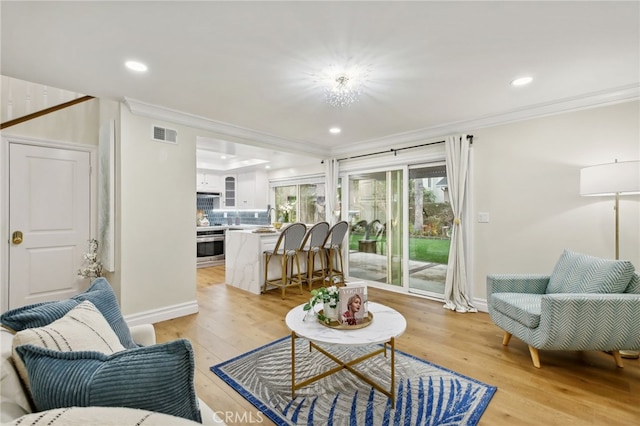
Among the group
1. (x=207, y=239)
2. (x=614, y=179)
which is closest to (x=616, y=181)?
(x=614, y=179)

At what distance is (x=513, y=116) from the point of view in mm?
3463

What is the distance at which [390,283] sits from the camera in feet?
16.0

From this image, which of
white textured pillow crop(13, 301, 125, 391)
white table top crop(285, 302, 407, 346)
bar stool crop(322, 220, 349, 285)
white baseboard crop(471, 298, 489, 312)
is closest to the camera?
white textured pillow crop(13, 301, 125, 391)

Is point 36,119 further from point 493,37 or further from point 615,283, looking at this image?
point 615,283

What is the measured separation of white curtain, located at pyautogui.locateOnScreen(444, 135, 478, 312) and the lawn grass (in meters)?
0.33

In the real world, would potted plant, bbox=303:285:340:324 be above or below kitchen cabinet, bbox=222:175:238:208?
below

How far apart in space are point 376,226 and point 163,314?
11.1ft

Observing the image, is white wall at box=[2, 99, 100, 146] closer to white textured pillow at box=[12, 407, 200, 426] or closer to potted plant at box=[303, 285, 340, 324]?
potted plant at box=[303, 285, 340, 324]

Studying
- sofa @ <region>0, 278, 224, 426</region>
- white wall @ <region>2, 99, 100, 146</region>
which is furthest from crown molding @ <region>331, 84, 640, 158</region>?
sofa @ <region>0, 278, 224, 426</region>

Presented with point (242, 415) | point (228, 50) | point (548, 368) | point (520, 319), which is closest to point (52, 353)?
point (242, 415)

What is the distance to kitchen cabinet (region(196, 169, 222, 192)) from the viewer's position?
7.18 meters

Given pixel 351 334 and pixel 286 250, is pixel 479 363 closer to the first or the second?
pixel 351 334

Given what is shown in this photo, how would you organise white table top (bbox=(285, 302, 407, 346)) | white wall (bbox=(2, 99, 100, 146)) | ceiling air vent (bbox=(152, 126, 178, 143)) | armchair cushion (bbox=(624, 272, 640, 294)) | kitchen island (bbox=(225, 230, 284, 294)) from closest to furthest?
1. white table top (bbox=(285, 302, 407, 346))
2. armchair cushion (bbox=(624, 272, 640, 294))
3. white wall (bbox=(2, 99, 100, 146))
4. ceiling air vent (bbox=(152, 126, 178, 143))
5. kitchen island (bbox=(225, 230, 284, 294))

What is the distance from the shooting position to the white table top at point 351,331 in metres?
1.83
